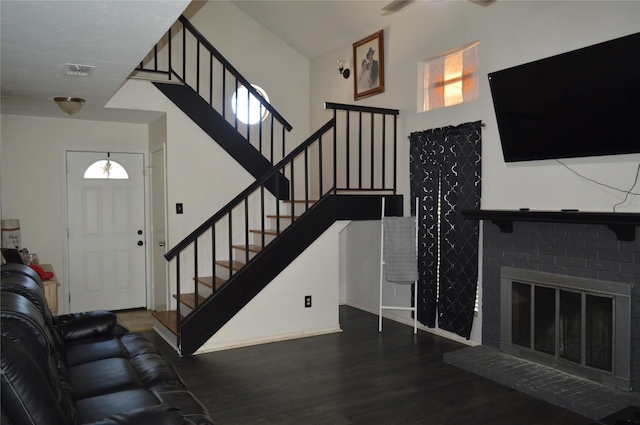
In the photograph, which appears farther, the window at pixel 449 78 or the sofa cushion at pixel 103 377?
the window at pixel 449 78

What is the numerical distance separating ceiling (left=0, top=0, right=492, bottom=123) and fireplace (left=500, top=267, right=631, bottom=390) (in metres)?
2.43

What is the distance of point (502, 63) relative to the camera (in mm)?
4336

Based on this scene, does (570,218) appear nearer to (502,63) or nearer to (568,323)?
(568,323)

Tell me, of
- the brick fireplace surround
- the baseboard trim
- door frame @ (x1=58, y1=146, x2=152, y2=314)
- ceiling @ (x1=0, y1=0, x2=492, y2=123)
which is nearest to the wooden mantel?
the brick fireplace surround

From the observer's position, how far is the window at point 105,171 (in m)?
6.13

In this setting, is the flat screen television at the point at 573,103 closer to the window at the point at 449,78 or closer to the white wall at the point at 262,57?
the window at the point at 449,78

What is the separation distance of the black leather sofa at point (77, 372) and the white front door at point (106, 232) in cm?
261

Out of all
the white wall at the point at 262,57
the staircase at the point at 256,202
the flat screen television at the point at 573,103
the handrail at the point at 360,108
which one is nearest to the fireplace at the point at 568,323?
the flat screen television at the point at 573,103

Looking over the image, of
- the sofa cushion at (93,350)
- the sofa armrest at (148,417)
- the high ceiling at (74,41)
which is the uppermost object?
the high ceiling at (74,41)

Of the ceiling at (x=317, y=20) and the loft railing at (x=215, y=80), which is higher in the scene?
the ceiling at (x=317, y=20)

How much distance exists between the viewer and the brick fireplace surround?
337 cm

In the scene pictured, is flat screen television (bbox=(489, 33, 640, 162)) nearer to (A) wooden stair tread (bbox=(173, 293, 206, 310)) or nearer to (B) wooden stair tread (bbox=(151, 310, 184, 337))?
(A) wooden stair tread (bbox=(173, 293, 206, 310))

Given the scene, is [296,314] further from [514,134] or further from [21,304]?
[21,304]

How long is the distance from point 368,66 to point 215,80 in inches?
80.4
